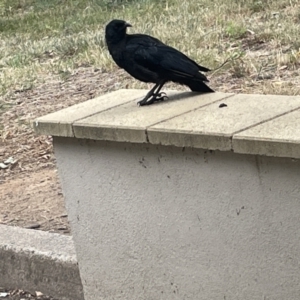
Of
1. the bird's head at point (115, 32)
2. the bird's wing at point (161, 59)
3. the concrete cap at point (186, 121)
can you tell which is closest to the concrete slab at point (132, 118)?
the concrete cap at point (186, 121)

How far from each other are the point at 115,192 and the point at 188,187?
0.44m

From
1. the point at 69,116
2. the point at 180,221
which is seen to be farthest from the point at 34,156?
the point at 180,221

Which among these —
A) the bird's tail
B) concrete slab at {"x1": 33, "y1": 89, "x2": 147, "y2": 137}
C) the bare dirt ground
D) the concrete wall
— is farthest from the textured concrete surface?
the bird's tail

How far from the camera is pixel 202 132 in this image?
3.30 metres

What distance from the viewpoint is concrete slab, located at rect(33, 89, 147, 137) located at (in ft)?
12.6

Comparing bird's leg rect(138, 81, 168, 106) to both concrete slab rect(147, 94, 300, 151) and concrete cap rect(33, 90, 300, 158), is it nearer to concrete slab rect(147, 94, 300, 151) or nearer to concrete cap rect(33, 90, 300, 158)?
concrete cap rect(33, 90, 300, 158)

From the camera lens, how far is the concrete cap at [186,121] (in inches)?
126

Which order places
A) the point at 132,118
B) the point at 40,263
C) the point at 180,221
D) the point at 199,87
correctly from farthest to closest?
the point at 40,263 → the point at 199,87 → the point at 132,118 → the point at 180,221

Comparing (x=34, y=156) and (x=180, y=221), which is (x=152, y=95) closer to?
(x=180, y=221)

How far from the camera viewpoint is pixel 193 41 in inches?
361

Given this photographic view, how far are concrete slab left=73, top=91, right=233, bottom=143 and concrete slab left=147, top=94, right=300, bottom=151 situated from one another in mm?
76

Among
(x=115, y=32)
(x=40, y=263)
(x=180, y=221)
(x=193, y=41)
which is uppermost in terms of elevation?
(x=115, y=32)

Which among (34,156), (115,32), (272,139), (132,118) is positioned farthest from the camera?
(34,156)

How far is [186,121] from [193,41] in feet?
19.0
